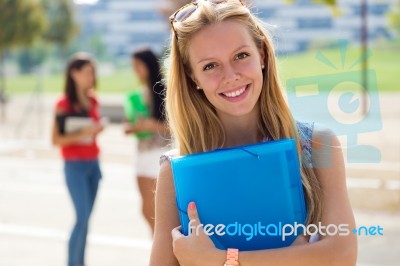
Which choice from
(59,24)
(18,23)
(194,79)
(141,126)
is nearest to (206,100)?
(194,79)

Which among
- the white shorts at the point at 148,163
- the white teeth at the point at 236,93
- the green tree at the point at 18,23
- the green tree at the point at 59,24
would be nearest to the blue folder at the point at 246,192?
the white teeth at the point at 236,93

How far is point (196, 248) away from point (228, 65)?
42 cm

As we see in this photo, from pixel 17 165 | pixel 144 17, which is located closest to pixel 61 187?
pixel 17 165

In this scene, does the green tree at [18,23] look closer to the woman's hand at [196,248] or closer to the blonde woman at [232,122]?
the blonde woman at [232,122]

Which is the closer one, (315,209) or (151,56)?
(315,209)

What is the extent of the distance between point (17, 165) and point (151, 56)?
614 centimetres

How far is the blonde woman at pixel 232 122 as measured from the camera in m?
1.46

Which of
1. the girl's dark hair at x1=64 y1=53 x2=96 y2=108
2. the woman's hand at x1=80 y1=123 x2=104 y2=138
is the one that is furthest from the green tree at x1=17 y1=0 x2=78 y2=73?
the woman's hand at x1=80 y1=123 x2=104 y2=138

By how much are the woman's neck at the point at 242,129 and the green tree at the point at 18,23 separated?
26.8m

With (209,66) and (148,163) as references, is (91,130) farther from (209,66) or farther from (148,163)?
(209,66)

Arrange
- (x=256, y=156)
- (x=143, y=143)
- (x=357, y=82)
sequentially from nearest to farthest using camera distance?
(x=256, y=156) < (x=357, y=82) < (x=143, y=143)

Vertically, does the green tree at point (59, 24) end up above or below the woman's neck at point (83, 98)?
above

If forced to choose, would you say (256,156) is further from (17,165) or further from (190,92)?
(17,165)

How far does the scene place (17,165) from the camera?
10.7m
